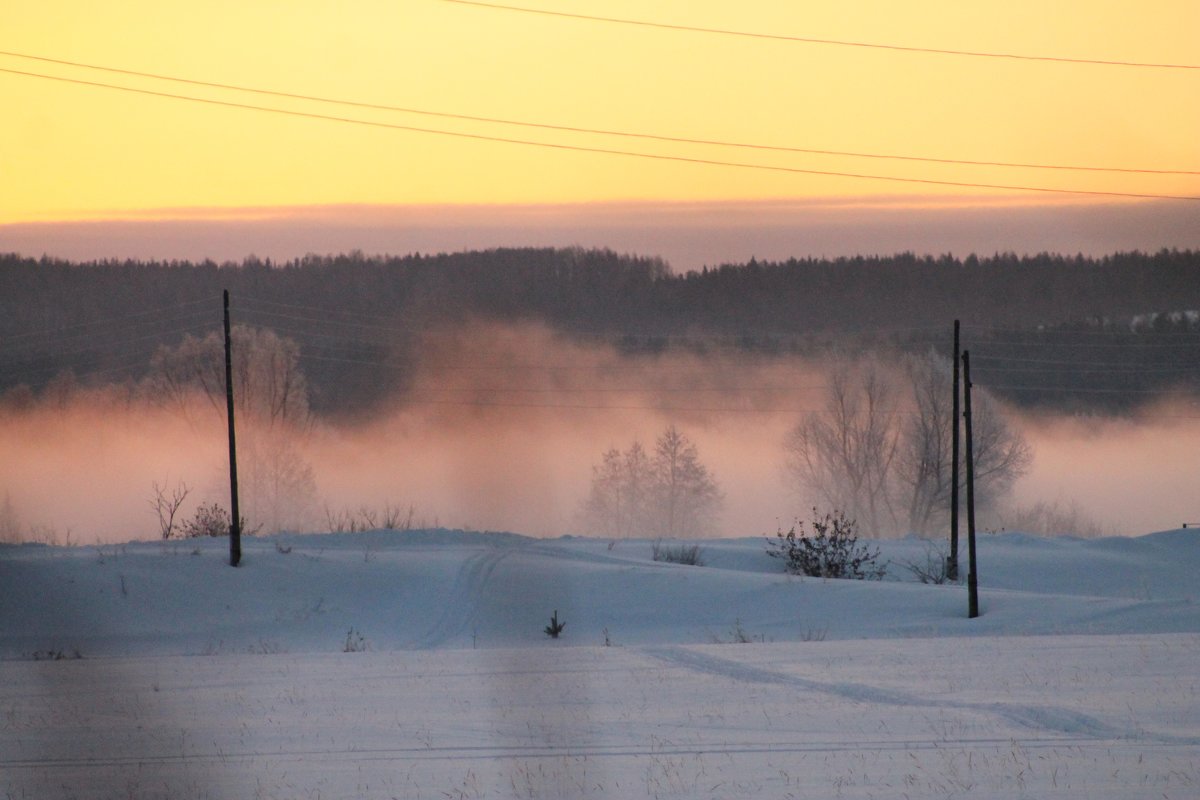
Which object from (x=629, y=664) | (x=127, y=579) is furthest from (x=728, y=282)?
(x=629, y=664)

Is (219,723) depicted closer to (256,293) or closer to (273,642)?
(273,642)

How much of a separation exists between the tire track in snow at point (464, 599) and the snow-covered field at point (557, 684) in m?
0.11

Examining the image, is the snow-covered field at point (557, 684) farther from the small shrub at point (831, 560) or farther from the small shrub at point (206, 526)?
the small shrub at point (206, 526)

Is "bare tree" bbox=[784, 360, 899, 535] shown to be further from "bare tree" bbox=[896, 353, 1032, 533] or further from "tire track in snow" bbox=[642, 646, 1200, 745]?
"tire track in snow" bbox=[642, 646, 1200, 745]

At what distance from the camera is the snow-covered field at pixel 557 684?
12500 mm

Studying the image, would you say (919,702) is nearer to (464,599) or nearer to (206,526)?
(464,599)

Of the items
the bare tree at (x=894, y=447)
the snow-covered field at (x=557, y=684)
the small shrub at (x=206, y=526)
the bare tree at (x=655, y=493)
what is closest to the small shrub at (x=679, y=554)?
the snow-covered field at (x=557, y=684)

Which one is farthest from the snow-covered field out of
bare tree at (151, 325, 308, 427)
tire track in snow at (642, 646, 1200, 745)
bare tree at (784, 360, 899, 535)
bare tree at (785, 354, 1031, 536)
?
bare tree at (784, 360, 899, 535)

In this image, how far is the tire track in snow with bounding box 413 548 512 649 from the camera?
31609 mm

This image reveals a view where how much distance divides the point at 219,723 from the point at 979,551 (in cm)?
3428

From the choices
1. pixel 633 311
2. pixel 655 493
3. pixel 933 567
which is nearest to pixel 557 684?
pixel 933 567

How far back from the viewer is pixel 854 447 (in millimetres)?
87375

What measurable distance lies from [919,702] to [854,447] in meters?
71.9

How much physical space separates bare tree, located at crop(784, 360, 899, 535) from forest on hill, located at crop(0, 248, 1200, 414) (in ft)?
Answer: 36.2
